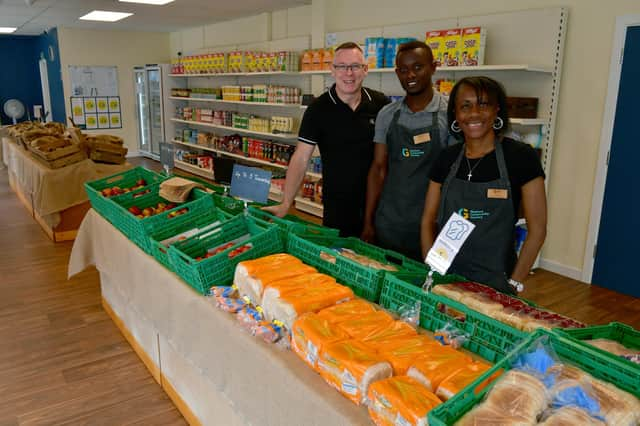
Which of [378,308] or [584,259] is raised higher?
[378,308]

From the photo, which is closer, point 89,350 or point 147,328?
point 147,328

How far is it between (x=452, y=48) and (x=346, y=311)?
404 cm

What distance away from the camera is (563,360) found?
128 cm

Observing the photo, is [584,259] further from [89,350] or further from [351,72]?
[89,350]

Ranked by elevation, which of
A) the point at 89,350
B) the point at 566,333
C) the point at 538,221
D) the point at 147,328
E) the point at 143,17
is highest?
the point at 143,17

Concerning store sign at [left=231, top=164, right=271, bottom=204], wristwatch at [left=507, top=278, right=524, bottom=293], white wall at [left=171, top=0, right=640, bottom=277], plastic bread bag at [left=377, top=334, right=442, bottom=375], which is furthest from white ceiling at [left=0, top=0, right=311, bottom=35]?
plastic bread bag at [left=377, top=334, right=442, bottom=375]

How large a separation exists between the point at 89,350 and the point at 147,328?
26.4 inches

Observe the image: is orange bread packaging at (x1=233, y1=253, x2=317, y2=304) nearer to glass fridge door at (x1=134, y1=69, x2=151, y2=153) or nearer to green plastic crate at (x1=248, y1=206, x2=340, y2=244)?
green plastic crate at (x1=248, y1=206, x2=340, y2=244)

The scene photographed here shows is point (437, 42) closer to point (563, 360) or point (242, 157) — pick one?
point (563, 360)

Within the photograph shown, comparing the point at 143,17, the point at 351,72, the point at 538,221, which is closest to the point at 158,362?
the point at 351,72

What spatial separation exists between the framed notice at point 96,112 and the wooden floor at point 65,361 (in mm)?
8112

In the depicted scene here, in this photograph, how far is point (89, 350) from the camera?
11.3 ft

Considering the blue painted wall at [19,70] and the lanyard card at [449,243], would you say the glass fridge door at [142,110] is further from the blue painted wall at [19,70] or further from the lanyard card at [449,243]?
the lanyard card at [449,243]

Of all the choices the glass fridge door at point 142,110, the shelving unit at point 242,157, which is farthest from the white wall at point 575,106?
the glass fridge door at point 142,110
